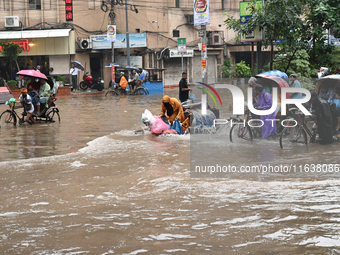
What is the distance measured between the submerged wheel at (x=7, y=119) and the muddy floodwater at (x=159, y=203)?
16.0ft

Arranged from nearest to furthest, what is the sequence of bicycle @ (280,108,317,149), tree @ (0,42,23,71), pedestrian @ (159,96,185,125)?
bicycle @ (280,108,317,149)
pedestrian @ (159,96,185,125)
tree @ (0,42,23,71)

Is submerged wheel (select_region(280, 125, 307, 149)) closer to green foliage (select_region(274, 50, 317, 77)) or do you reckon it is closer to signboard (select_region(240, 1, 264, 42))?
signboard (select_region(240, 1, 264, 42))

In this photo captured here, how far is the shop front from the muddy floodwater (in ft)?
80.0

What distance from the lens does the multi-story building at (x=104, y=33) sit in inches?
1353

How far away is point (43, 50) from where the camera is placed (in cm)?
3453

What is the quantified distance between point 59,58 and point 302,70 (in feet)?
75.3

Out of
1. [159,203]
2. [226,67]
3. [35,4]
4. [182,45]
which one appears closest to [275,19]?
[159,203]

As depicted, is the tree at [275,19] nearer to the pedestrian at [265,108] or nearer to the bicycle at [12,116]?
the pedestrian at [265,108]

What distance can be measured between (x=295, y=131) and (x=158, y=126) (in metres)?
3.89

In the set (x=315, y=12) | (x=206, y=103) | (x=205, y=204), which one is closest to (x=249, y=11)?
(x=315, y=12)

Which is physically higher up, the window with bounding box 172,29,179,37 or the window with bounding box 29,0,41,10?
the window with bounding box 29,0,41,10

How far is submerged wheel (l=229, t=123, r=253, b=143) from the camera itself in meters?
10.4

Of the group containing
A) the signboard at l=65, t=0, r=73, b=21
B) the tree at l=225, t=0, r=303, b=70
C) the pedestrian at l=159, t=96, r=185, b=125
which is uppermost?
the signboard at l=65, t=0, r=73, b=21

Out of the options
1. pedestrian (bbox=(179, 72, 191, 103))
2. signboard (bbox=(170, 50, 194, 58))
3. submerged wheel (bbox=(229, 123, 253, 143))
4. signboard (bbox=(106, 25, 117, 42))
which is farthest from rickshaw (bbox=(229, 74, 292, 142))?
signboard (bbox=(170, 50, 194, 58))
